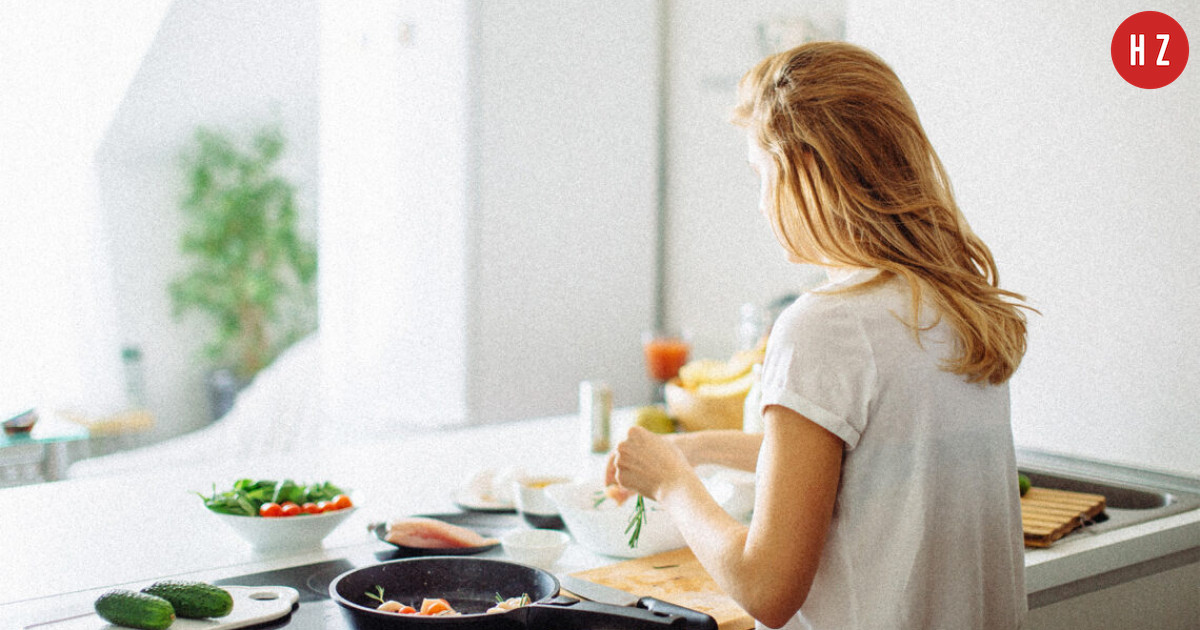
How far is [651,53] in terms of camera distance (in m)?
3.61

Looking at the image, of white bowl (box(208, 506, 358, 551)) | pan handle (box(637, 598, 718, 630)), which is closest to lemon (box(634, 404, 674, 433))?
white bowl (box(208, 506, 358, 551))

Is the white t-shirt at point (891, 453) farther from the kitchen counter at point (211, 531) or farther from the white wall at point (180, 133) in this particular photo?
the white wall at point (180, 133)

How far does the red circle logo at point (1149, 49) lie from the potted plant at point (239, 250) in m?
4.70

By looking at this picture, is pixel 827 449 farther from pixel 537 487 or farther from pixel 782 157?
pixel 537 487

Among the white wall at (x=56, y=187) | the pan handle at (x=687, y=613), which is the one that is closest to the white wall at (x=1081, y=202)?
the pan handle at (x=687, y=613)

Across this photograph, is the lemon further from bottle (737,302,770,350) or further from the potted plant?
the potted plant

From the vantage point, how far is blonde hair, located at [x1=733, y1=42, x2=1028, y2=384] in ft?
3.41

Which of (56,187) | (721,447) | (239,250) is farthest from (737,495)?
(239,250)

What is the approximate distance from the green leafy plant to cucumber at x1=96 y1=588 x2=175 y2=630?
480 centimetres

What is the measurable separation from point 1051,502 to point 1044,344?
1.26 ft

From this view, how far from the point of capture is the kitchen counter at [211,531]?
134 centimetres

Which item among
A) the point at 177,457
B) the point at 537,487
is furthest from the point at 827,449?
the point at 177,457

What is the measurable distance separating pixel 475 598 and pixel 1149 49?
4.44 feet

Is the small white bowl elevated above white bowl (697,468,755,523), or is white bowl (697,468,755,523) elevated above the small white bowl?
white bowl (697,468,755,523)
